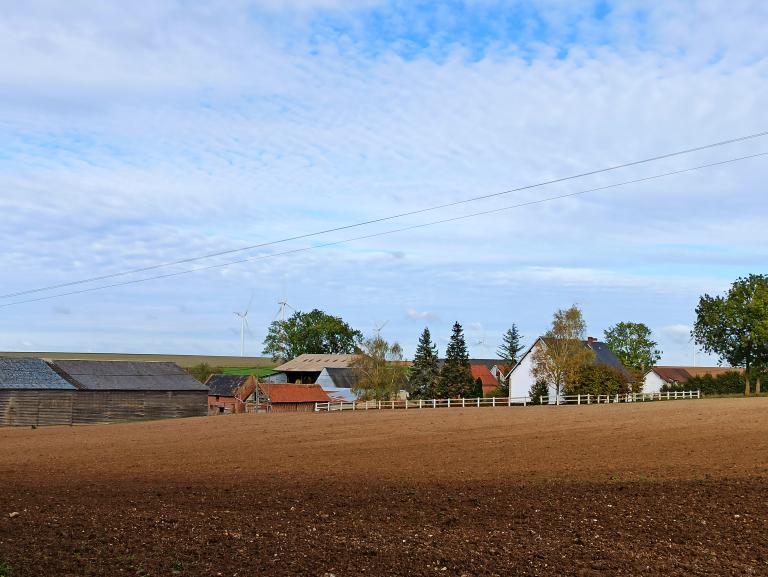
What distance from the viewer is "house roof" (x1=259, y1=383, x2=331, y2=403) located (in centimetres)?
10219

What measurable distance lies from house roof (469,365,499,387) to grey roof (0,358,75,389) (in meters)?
77.9

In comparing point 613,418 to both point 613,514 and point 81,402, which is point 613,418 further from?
point 81,402

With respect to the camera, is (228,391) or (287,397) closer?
(287,397)

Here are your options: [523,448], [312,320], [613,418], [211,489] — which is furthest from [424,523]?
[312,320]

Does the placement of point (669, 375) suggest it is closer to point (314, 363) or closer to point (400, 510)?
point (314, 363)

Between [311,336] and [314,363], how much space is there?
28.7 metres

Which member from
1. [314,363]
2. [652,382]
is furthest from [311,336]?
[652,382]

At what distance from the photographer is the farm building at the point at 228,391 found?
10938 cm

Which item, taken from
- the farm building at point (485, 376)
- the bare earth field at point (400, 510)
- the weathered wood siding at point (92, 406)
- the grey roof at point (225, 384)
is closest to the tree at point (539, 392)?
the weathered wood siding at point (92, 406)

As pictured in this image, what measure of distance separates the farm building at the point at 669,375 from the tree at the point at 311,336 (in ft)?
194

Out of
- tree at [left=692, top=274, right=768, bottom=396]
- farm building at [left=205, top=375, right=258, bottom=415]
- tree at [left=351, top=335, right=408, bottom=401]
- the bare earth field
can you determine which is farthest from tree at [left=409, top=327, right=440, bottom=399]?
the bare earth field

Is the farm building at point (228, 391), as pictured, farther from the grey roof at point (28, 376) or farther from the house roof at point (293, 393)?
the grey roof at point (28, 376)

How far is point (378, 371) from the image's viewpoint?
331ft

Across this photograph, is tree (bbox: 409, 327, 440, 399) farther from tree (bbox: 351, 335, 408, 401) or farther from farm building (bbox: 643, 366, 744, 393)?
farm building (bbox: 643, 366, 744, 393)
